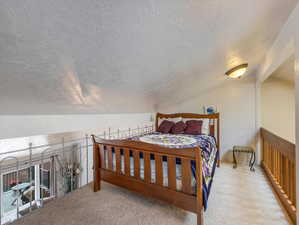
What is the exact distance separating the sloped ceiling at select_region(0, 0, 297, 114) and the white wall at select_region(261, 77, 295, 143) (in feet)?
5.66

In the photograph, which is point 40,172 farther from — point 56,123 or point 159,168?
point 159,168

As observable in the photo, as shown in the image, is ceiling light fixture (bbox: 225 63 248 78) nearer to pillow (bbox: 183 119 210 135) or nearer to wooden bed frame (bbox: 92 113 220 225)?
pillow (bbox: 183 119 210 135)

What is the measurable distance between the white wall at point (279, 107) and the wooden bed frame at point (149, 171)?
3.07m

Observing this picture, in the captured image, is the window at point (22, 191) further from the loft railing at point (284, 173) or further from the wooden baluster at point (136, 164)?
the loft railing at point (284, 173)

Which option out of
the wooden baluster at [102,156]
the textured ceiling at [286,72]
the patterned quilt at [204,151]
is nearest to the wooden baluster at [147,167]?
the patterned quilt at [204,151]

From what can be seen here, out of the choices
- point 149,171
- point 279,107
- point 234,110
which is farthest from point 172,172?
point 279,107

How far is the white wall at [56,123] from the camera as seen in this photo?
1.60 m

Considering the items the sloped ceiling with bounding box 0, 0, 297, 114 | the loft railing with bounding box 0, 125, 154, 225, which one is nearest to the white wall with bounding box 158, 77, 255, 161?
the sloped ceiling with bounding box 0, 0, 297, 114

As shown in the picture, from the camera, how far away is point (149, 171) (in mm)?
1647

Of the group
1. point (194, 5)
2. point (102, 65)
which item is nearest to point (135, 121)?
point (102, 65)

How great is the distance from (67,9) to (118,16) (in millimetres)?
287

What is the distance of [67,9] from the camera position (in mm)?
766

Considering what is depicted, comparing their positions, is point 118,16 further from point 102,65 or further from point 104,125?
point 104,125

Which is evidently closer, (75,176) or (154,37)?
(154,37)
